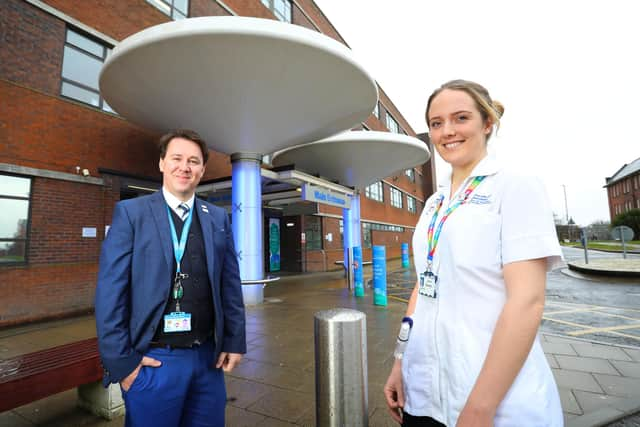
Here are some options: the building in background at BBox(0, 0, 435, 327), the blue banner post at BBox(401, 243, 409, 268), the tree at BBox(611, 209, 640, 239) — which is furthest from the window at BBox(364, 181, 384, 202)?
the tree at BBox(611, 209, 640, 239)

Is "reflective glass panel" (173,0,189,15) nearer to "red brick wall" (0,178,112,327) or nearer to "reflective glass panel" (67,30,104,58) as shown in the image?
"reflective glass panel" (67,30,104,58)

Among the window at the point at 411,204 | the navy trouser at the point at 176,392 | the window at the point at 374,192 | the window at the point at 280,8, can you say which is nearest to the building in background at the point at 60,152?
the window at the point at 280,8

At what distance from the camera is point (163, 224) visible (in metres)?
1.70

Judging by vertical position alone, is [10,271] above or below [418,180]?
below

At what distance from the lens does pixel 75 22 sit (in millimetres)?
8188

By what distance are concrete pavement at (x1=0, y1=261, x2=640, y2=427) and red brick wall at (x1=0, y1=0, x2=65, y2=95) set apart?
17.9ft

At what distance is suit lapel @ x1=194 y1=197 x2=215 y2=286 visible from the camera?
1.75m

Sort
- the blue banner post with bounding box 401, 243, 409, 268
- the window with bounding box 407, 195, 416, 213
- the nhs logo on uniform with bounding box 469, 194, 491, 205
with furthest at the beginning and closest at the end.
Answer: the window with bounding box 407, 195, 416, 213 → the blue banner post with bounding box 401, 243, 409, 268 → the nhs logo on uniform with bounding box 469, 194, 491, 205

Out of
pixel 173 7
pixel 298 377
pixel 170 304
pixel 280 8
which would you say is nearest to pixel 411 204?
pixel 280 8

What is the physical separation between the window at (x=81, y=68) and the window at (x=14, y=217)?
248cm

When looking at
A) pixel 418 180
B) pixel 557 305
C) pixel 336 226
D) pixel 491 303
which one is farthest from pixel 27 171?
pixel 418 180

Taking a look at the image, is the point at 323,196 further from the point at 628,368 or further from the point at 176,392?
the point at 176,392

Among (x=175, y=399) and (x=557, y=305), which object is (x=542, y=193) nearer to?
(x=175, y=399)

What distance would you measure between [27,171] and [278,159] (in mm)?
7478
